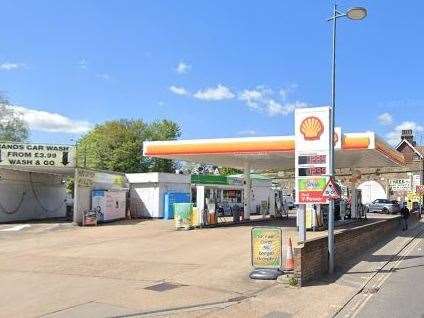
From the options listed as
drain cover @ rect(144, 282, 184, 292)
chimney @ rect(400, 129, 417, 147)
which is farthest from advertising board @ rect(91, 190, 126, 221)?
chimney @ rect(400, 129, 417, 147)

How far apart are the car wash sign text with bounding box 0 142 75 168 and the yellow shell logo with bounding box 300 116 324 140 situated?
→ 1932cm

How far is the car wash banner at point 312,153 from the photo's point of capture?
16234mm

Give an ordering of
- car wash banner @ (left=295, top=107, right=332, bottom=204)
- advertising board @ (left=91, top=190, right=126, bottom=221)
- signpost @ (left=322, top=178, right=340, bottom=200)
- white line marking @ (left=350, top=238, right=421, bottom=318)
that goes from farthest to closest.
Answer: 1. advertising board @ (left=91, top=190, right=126, bottom=221)
2. car wash banner @ (left=295, top=107, right=332, bottom=204)
3. signpost @ (left=322, top=178, right=340, bottom=200)
4. white line marking @ (left=350, top=238, right=421, bottom=318)

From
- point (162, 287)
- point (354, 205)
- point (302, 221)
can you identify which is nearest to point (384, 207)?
point (354, 205)

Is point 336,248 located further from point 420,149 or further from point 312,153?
point 420,149

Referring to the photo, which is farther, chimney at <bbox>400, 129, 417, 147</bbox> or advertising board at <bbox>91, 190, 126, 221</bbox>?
chimney at <bbox>400, 129, 417, 147</bbox>

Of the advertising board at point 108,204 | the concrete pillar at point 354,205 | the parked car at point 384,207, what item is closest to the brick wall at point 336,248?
the concrete pillar at point 354,205

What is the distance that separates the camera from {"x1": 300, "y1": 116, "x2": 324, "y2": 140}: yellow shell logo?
16781mm

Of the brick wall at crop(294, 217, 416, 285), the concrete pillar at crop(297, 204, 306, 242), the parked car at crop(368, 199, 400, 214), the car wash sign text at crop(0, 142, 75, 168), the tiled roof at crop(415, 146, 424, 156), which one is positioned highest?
the tiled roof at crop(415, 146, 424, 156)

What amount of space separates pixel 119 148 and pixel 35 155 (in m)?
44.4

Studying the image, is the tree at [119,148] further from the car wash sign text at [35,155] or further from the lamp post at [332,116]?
the lamp post at [332,116]

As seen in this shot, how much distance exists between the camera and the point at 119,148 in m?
77.1

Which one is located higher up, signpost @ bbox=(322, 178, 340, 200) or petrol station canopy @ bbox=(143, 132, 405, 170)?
petrol station canopy @ bbox=(143, 132, 405, 170)

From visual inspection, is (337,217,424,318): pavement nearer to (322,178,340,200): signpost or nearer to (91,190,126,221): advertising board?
(322,178,340,200): signpost
